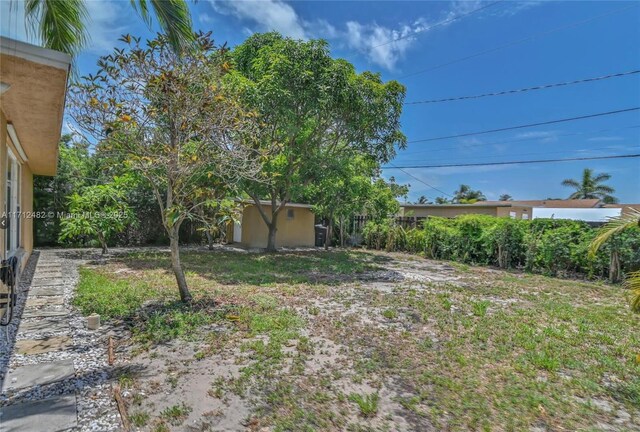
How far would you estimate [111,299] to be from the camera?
5.95 meters

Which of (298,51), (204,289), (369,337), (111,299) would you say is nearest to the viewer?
(369,337)

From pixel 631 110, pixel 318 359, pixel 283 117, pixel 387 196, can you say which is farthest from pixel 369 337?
pixel 631 110

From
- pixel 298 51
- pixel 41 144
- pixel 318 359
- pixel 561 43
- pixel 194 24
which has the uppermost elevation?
pixel 561 43

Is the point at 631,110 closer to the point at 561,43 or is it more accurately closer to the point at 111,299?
the point at 561,43

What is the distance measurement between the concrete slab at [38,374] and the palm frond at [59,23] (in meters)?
4.19

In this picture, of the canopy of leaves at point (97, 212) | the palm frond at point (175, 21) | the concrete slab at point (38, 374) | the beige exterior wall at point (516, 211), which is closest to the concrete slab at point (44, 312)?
the concrete slab at point (38, 374)

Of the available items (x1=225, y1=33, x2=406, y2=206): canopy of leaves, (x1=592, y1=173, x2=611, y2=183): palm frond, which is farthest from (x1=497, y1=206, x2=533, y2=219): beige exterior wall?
(x1=592, y1=173, x2=611, y2=183): palm frond

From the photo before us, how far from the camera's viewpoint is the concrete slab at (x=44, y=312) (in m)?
5.05

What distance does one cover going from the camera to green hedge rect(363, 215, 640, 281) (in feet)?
30.6

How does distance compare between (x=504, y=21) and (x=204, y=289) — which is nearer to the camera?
(x=204, y=289)

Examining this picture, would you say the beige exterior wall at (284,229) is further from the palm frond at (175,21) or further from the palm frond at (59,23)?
the palm frond at (175,21)

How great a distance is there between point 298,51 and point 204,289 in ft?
22.5

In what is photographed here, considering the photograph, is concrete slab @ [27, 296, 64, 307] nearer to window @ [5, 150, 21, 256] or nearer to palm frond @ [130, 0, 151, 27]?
window @ [5, 150, 21, 256]

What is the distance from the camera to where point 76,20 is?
16.8 ft
